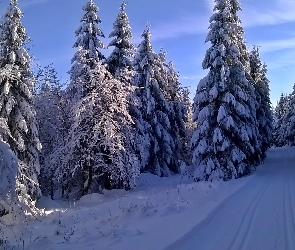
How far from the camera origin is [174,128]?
115ft

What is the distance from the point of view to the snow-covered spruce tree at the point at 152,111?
29.5 metres

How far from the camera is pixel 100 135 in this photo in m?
22.4

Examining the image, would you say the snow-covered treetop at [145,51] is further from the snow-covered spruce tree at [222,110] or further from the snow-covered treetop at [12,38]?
the snow-covered treetop at [12,38]

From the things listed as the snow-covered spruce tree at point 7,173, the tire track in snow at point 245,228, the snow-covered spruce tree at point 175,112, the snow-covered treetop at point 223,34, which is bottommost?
the tire track in snow at point 245,228

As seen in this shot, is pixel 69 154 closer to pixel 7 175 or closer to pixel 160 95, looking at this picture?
pixel 160 95

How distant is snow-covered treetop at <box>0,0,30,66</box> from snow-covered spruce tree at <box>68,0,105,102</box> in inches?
173

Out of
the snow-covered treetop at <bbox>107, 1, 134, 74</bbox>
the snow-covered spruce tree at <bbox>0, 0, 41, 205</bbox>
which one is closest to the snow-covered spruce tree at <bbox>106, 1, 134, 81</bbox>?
the snow-covered treetop at <bbox>107, 1, 134, 74</bbox>

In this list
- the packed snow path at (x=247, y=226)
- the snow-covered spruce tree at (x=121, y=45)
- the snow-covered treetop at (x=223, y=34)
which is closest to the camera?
the packed snow path at (x=247, y=226)

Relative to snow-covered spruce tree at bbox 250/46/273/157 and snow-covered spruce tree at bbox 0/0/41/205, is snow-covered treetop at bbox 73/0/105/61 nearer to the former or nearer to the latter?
snow-covered spruce tree at bbox 0/0/41/205

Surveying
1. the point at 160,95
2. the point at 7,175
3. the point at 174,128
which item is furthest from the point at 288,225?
the point at 174,128

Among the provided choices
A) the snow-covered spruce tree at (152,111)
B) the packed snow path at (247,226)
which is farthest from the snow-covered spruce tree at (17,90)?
the packed snow path at (247,226)

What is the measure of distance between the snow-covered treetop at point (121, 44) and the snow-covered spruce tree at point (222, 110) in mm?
6338

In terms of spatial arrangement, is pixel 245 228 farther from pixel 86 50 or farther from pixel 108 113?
pixel 86 50

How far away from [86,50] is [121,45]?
442 centimetres
